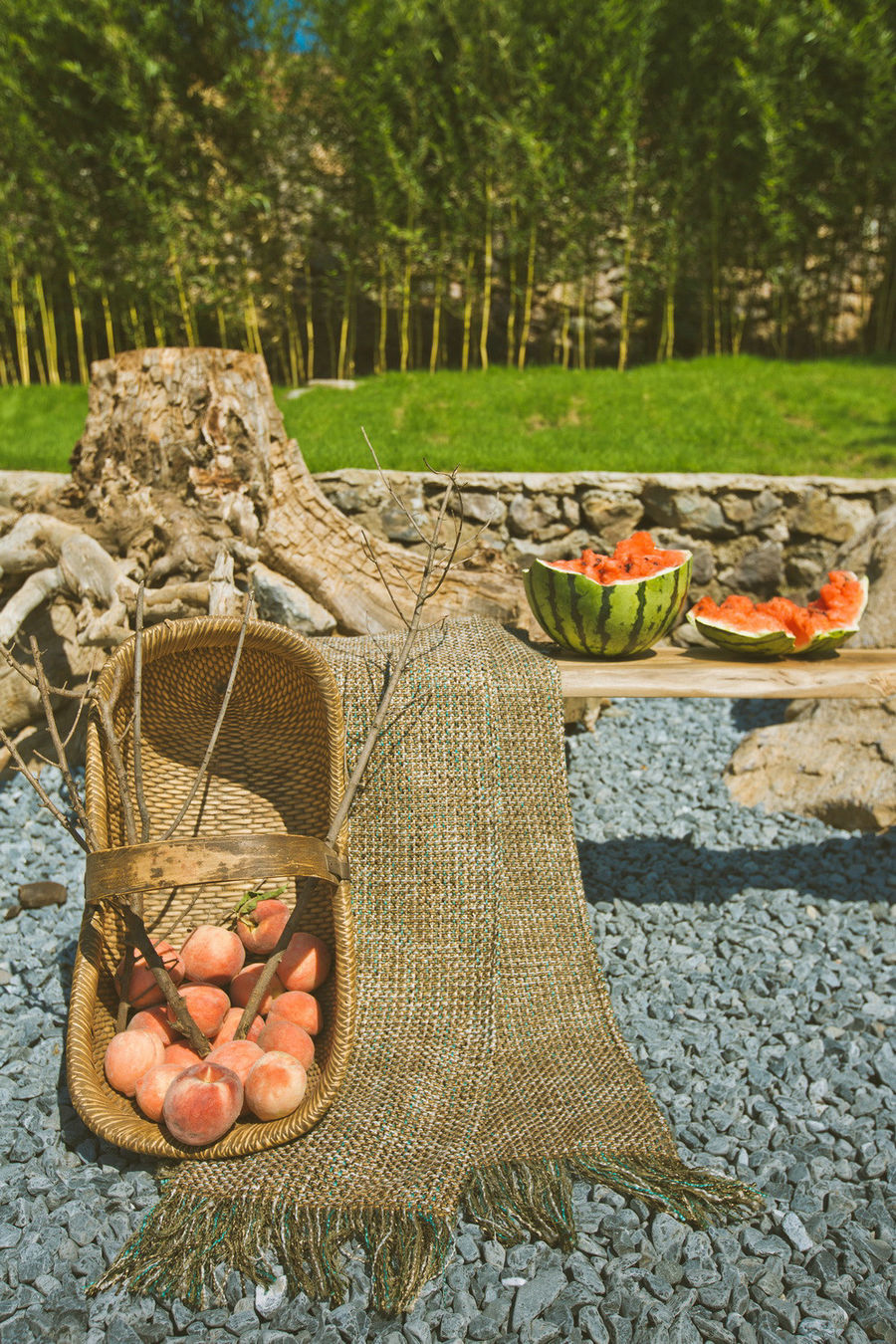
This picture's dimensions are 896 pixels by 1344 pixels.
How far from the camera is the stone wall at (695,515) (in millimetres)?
5973

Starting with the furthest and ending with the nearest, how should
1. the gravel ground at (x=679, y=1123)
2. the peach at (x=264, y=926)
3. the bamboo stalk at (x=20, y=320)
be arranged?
the bamboo stalk at (x=20, y=320)
the peach at (x=264, y=926)
the gravel ground at (x=679, y=1123)

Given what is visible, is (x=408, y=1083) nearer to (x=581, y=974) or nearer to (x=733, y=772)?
(x=581, y=974)

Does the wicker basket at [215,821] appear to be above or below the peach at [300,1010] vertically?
above

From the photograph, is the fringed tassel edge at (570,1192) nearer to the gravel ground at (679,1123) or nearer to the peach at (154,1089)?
the gravel ground at (679,1123)

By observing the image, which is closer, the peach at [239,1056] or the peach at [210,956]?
the peach at [239,1056]

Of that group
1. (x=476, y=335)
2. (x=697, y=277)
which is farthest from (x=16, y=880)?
(x=697, y=277)

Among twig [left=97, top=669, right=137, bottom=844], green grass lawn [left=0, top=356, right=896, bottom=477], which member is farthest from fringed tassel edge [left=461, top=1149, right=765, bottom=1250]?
green grass lawn [left=0, top=356, right=896, bottom=477]

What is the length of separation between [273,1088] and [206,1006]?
33 centimetres

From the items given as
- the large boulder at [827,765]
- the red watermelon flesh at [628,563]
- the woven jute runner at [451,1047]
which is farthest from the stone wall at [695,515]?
the woven jute runner at [451,1047]

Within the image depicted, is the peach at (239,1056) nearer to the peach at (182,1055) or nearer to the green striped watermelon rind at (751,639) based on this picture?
the peach at (182,1055)

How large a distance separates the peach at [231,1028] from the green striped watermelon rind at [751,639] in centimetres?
192

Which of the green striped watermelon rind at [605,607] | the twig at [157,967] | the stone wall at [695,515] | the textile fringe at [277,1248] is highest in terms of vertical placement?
the green striped watermelon rind at [605,607]

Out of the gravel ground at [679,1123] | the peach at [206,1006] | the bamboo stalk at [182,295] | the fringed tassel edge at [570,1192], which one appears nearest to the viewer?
the gravel ground at [679,1123]

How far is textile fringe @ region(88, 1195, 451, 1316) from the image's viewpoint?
1.67m
